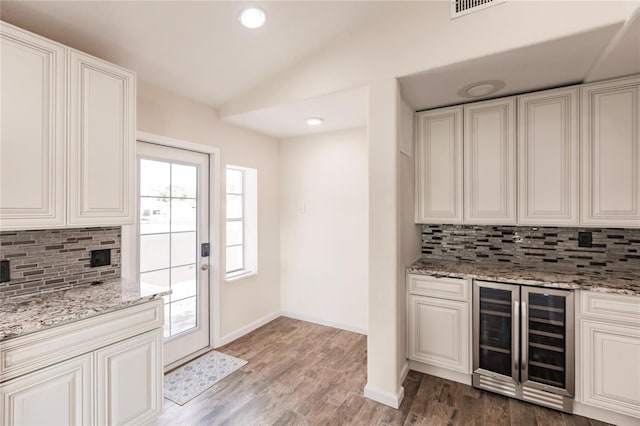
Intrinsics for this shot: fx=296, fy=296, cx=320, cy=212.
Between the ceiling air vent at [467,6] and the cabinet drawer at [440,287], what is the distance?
188 cm

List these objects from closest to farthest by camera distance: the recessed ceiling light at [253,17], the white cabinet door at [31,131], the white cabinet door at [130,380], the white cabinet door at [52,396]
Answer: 1. the white cabinet door at [52,396]
2. the white cabinet door at [31,131]
3. the white cabinet door at [130,380]
4. the recessed ceiling light at [253,17]

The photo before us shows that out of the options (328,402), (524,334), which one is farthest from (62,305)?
(524,334)

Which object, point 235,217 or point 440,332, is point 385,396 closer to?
point 440,332

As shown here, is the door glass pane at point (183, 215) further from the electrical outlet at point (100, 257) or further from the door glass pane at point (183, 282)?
the electrical outlet at point (100, 257)

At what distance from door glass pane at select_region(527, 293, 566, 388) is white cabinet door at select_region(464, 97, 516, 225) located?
0.66 metres

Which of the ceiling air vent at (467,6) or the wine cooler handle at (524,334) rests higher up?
the ceiling air vent at (467,6)

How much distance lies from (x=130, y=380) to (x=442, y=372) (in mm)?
2297

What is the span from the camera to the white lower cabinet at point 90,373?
1.31m

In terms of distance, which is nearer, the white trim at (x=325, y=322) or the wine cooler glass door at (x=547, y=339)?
the wine cooler glass door at (x=547, y=339)

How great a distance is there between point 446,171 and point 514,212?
0.64 metres

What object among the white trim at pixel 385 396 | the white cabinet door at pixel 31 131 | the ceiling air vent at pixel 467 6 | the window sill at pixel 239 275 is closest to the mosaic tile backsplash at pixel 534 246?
the white trim at pixel 385 396

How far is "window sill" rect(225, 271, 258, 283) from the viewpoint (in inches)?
127

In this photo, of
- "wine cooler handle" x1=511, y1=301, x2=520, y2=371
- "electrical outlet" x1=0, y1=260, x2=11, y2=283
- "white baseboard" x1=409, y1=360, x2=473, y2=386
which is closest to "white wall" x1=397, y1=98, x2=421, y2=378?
"white baseboard" x1=409, y1=360, x2=473, y2=386

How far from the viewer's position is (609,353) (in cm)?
191
